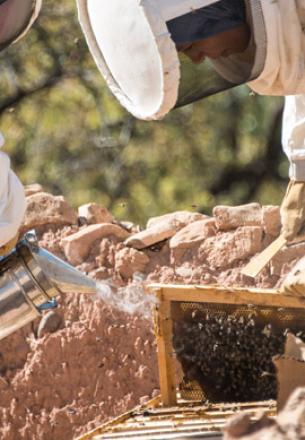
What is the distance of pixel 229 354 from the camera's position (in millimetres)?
5254

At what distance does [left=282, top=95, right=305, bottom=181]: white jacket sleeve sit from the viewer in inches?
193

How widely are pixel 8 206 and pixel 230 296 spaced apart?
954mm

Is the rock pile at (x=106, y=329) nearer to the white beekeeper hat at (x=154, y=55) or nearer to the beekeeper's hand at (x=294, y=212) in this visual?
the beekeeper's hand at (x=294, y=212)

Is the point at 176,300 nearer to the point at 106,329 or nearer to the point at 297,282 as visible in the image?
the point at 297,282

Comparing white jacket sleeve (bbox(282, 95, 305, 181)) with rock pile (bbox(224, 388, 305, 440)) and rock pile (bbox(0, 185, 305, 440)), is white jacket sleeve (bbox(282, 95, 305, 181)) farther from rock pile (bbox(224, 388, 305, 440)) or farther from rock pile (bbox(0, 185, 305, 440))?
rock pile (bbox(224, 388, 305, 440))

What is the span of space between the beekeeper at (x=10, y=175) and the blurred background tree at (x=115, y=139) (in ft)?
15.1

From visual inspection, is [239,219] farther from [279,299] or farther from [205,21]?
[205,21]

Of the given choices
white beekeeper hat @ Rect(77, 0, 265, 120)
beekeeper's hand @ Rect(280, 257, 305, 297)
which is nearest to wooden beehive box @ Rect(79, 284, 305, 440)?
beekeeper's hand @ Rect(280, 257, 305, 297)

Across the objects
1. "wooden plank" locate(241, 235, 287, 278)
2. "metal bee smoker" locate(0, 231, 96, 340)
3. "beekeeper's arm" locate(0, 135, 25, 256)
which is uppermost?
"beekeeper's arm" locate(0, 135, 25, 256)

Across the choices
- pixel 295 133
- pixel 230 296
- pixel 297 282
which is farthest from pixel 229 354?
pixel 295 133

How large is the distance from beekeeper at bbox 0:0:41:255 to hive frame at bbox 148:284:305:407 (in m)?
0.67

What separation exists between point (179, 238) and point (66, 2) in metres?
4.60

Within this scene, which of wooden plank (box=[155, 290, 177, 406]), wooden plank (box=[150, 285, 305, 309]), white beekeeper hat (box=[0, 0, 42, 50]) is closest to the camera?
white beekeeper hat (box=[0, 0, 42, 50])

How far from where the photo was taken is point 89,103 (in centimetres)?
996
